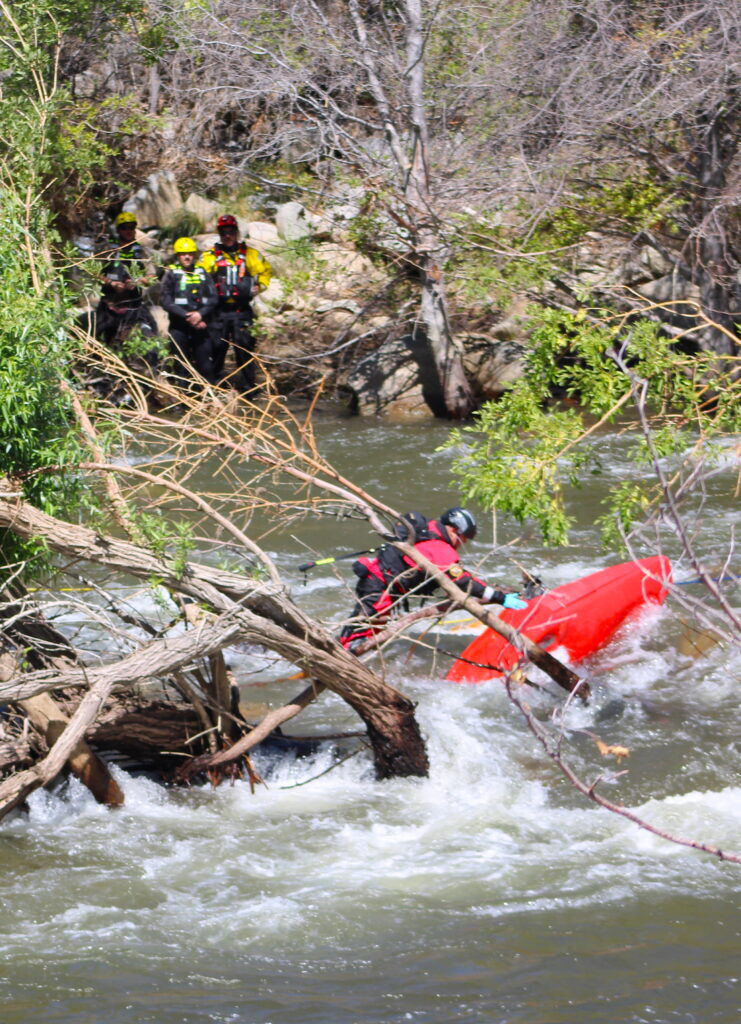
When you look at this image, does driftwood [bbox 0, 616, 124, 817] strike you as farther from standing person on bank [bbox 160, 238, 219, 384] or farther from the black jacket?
the black jacket

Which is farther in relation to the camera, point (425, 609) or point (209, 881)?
point (425, 609)

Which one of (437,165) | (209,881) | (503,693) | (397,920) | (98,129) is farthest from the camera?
(98,129)

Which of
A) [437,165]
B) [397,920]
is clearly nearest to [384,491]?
[437,165]

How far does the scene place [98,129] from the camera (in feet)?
46.4

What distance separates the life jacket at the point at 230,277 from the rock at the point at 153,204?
2558 mm

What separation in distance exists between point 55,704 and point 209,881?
43.4 inches

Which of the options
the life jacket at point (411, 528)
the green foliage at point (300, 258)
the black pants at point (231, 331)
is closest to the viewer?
the life jacket at point (411, 528)

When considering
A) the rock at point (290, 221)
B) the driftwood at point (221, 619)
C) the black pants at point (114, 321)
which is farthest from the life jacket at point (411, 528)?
the rock at point (290, 221)

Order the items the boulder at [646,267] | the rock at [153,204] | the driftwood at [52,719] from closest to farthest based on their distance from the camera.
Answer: the driftwood at [52,719] < the boulder at [646,267] < the rock at [153,204]

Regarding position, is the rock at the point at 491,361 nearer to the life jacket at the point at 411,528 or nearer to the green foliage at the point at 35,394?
the life jacket at the point at 411,528

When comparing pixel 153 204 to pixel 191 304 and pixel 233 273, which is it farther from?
pixel 191 304

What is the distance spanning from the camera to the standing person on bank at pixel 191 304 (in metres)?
13.6

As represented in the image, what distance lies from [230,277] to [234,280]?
54mm

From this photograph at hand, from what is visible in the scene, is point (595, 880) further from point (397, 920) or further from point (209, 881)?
point (209, 881)
